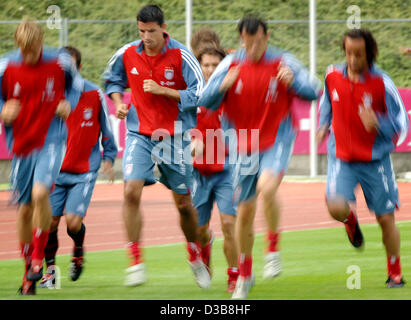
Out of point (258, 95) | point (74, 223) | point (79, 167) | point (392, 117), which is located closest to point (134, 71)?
point (79, 167)

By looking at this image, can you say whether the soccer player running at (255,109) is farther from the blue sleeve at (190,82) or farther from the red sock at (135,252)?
the red sock at (135,252)

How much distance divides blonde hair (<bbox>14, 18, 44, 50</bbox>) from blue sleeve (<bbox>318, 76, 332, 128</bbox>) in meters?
2.48

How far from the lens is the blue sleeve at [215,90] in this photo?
8.35 m

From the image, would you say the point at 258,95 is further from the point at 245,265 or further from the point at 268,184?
the point at 245,265

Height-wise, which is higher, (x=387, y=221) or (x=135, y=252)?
(x=387, y=221)

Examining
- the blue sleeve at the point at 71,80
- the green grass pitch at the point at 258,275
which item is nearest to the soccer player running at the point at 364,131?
the green grass pitch at the point at 258,275

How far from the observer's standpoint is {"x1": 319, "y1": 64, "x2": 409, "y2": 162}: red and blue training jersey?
8.66 m

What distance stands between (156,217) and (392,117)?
8259 millimetres

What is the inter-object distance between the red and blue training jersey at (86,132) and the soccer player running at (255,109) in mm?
1841

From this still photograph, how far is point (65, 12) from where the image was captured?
3250 centimetres

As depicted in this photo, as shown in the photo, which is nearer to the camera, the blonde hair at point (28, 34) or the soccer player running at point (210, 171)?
Result: the blonde hair at point (28, 34)

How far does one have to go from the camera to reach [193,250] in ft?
30.8

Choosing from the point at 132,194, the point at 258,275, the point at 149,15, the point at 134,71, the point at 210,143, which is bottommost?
the point at 258,275

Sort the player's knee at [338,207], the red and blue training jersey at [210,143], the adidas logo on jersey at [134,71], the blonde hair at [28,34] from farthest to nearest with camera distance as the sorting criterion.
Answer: the red and blue training jersey at [210,143] → the adidas logo on jersey at [134,71] → the player's knee at [338,207] → the blonde hair at [28,34]
